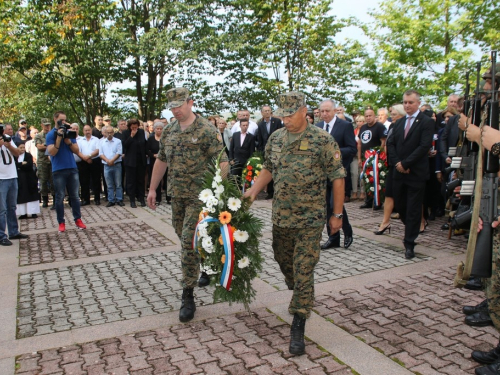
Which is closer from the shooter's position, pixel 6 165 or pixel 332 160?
pixel 332 160

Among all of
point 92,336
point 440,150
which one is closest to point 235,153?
point 440,150

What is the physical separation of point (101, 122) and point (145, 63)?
7384 millimetres

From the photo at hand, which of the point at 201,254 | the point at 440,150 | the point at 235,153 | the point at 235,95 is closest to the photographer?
the point at 201,254

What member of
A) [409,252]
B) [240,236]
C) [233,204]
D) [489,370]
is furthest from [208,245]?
[409,252]

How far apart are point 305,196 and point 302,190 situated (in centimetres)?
6

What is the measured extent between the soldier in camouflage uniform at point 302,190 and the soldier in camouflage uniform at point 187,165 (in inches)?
37.4

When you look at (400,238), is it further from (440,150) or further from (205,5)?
(205,5)

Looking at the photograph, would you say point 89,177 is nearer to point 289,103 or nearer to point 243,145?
point 243,145

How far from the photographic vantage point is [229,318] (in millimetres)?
4848

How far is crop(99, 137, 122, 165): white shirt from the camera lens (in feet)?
41.4

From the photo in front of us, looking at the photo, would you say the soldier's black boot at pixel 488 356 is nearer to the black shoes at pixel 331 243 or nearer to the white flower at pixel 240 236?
the white flower at pixel 240 236

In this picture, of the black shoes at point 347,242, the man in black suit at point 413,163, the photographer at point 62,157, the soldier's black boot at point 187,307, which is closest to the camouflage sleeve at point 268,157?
the soldier's black boot at point 187,307

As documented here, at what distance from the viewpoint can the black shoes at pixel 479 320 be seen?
4.47 meters

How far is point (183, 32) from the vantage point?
797 inches
